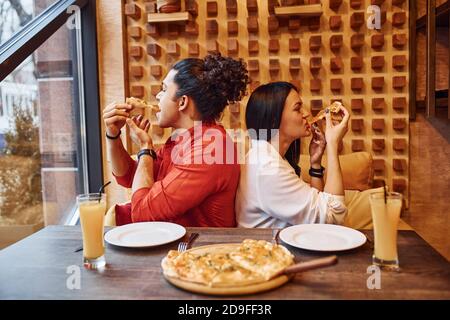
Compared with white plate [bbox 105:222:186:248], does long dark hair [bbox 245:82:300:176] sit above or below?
above

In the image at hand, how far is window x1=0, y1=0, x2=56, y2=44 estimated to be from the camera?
219 centimetres

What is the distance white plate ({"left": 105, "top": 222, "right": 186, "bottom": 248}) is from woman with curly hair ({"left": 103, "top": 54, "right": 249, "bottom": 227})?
13 centimetres

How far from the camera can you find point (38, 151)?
100 inches

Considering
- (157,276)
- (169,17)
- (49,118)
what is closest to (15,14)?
(49,118)

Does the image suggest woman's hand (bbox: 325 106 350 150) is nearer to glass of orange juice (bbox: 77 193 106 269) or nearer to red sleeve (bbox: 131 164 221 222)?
red sleeve (bbox: 131 164 221 222)

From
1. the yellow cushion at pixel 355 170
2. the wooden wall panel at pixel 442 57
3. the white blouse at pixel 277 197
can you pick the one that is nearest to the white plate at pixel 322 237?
the white blouse at pixel 277 197

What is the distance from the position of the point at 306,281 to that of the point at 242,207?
72cm

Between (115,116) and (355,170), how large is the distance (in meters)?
1.53

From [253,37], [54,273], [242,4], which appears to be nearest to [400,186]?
[253,37]

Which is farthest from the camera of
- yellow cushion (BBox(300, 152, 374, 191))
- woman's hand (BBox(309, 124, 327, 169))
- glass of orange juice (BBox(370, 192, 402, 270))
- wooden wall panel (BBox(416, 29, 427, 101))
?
wooden wall panel (BBox(416, 29, 427, 101))

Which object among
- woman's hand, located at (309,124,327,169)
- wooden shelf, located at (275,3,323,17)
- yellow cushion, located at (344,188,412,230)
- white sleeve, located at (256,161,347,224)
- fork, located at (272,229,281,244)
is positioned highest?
wooden shelf, located at (275,3,323,17)

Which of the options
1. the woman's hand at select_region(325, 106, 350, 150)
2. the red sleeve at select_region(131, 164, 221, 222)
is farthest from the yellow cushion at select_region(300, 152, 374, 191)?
the red sleeve at select_region(131, 164, 221, 222)

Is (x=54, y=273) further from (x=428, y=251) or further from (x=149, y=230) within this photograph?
(x=428, y=251)

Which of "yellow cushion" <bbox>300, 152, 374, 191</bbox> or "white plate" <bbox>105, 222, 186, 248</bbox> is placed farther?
"yellow cushion" <bbox>300, 152, 374, 191</bbox>
